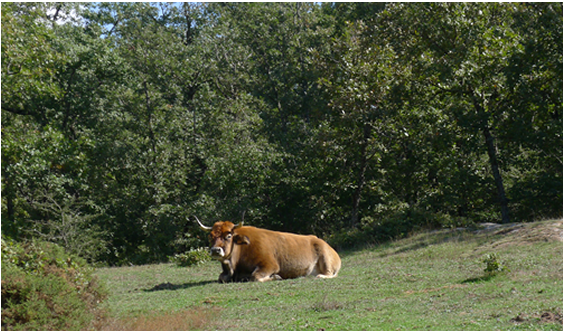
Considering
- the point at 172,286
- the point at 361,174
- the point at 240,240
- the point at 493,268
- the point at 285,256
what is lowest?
the point at 172,286

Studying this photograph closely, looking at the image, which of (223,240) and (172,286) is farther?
(172,286)

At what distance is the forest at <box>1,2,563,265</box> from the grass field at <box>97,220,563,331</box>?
8209 millimetres

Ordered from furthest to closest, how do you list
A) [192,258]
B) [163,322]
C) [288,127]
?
[288,127] → [192,258] → [163,322]

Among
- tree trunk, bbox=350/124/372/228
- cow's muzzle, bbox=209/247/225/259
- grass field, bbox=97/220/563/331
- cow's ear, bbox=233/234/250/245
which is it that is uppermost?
tree trunk, bbox=350/124/372/228

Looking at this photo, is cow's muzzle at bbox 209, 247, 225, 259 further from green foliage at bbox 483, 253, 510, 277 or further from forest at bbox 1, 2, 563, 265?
forest at bbox 1, 2, 563, 265

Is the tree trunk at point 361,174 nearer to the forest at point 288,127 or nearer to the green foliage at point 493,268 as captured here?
the forest at point 288,127

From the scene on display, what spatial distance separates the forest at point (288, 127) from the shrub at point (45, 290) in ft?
42.4

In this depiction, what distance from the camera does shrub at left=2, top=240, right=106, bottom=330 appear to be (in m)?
9.12

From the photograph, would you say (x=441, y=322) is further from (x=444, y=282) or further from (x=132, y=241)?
(x=132, y=241)

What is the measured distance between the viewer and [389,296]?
40.2 feet

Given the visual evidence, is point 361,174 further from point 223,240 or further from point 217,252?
point 217,252

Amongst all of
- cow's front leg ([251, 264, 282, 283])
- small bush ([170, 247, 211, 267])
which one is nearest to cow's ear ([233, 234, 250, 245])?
cow's front leg ([251, 264, 282, 283])

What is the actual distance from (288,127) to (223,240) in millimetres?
21043

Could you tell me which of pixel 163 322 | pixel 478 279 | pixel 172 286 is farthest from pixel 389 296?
pixel 172 286
